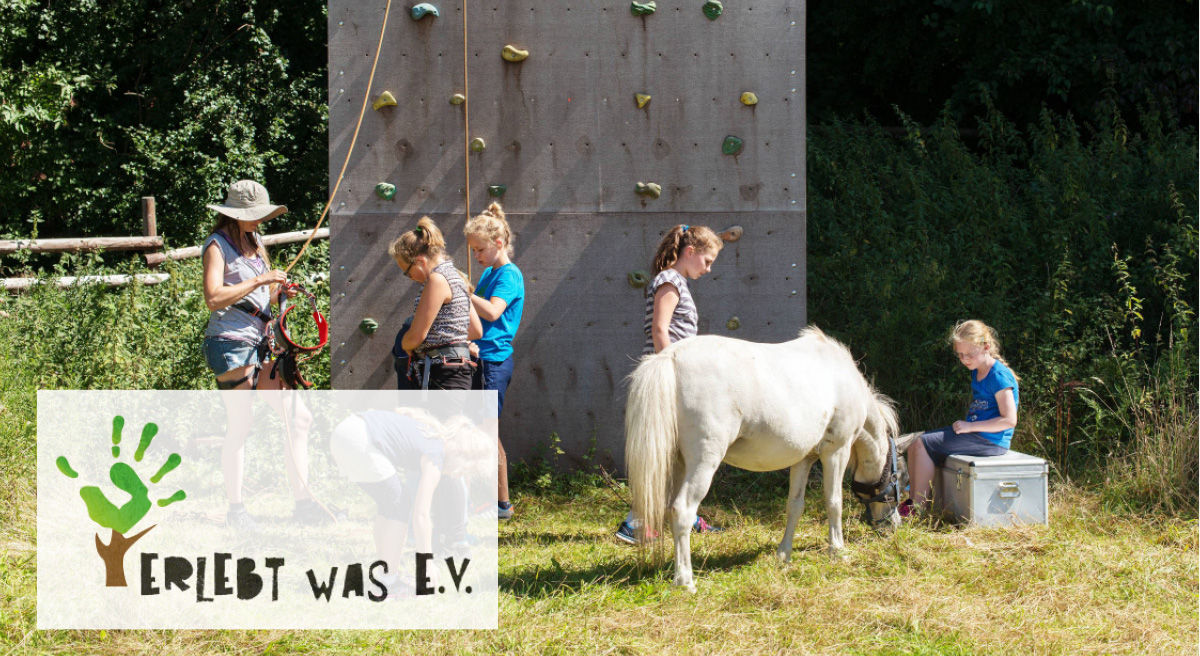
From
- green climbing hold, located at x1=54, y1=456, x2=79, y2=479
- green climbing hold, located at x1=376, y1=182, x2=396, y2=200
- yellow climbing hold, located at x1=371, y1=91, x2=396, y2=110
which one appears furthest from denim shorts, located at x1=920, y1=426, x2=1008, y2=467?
green climbing hold, located at x1=54, y1=456, x2=79, y2=479

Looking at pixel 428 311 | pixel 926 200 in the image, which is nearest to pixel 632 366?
pixel 428 311

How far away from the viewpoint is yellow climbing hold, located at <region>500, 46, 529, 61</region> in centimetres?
598

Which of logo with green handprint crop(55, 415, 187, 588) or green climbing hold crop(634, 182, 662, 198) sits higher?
green climbing hold crop(634, 182, 662, 198)

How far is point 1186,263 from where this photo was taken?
7270mm

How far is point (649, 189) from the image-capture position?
19.9ft

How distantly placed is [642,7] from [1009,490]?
359cm

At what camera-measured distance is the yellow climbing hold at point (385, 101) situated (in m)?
5.96

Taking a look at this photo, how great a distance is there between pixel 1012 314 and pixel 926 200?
1580 millimetres

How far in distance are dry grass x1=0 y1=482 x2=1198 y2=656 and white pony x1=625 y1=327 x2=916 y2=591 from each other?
0.93 feet

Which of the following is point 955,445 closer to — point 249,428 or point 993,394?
point 993,394

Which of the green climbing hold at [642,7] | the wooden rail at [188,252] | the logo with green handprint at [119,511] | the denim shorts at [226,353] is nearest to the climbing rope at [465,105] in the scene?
the green climbing hold at [642,7]

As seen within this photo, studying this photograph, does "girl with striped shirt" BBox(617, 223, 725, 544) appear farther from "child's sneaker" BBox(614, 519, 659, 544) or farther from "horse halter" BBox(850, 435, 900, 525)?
"horse halter" BBox(850, 435, 900, 525)

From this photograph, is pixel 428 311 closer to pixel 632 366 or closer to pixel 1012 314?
pixel 632 366

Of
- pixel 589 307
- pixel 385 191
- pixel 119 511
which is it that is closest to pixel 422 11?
pixel 385 191
